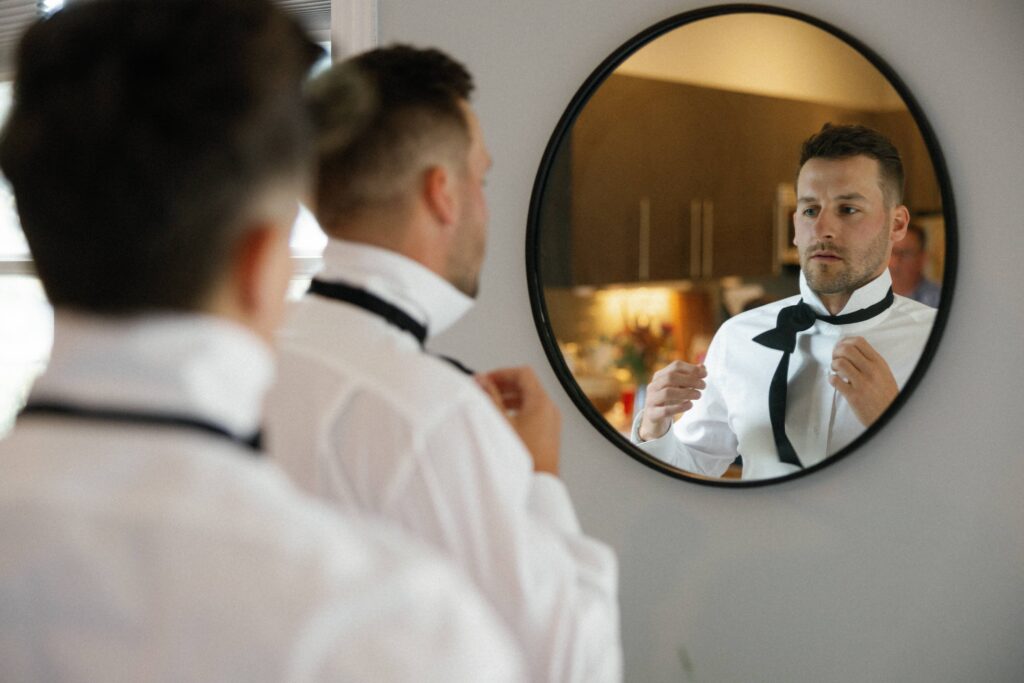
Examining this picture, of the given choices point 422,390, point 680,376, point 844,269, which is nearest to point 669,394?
point 680,376

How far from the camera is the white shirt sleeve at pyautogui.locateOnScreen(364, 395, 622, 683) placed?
883mm

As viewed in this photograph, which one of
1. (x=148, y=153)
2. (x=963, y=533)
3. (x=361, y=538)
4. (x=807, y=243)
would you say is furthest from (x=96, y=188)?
(x=963, y=533)

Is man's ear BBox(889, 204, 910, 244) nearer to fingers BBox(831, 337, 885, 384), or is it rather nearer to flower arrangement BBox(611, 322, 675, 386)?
fingers BBox(831, 337, 885, 384)

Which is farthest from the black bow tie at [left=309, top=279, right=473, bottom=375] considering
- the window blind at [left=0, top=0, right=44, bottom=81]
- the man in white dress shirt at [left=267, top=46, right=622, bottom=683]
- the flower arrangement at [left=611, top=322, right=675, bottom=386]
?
the window blind at [left=0, top=0, right=44, bottom=81]

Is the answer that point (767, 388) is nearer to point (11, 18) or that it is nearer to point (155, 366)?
point (155, 366)

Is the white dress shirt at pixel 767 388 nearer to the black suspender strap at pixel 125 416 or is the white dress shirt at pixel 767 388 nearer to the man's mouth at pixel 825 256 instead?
the man's mouth at pixel 825 256

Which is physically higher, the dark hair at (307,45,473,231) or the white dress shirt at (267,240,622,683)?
the dark hair at (307,45,473,231)

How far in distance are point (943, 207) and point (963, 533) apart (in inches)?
22.4

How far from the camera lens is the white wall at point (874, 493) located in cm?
165

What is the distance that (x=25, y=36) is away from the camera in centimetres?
57

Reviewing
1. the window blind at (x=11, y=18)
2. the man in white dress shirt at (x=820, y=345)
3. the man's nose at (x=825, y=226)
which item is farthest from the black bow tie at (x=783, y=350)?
the window blind at (x=11, y=18)

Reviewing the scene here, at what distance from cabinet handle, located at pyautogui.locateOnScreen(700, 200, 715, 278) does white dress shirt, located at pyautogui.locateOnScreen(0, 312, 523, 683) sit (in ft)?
4.63

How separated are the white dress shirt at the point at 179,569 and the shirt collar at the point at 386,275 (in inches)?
21.1

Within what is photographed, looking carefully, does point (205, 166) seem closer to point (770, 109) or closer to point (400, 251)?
point (400, 251)
